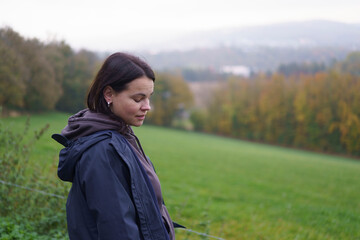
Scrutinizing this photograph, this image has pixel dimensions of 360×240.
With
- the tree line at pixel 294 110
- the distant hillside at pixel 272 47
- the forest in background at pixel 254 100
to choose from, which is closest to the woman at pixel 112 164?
the distant hillside at pixel 272 47

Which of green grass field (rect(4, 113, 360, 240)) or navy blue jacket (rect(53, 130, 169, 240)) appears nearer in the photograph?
navy blue jacket (rect(53, 130, 169, 240))

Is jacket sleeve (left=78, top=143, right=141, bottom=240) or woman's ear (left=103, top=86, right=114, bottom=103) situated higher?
woman's ear (left=103, top=86, right=114, bottom=103)

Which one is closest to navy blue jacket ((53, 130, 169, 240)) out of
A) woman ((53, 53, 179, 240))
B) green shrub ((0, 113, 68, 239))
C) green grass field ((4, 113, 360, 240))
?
woman ((53, 53, 179, 240))

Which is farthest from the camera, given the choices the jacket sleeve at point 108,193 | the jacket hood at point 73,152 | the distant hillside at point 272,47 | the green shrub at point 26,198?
the distant hillside at point 272,47

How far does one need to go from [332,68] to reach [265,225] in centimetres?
4686

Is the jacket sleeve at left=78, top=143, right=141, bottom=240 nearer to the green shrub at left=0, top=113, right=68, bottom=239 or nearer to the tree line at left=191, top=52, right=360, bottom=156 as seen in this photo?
the green shrub at left=0, top=113, right=68, bottom=239

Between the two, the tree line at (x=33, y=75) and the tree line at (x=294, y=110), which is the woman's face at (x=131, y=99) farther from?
the tree line at (x=294, y=110)

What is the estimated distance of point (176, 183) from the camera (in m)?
12.1

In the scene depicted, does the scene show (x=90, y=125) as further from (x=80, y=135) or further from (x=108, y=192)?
(x=108, y=192)

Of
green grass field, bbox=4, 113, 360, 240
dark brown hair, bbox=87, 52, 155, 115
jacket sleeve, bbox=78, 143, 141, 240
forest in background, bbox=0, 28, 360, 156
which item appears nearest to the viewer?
jacket sleeve, bbox=78, 143, 141, 240

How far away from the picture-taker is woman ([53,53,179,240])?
5.32 feet

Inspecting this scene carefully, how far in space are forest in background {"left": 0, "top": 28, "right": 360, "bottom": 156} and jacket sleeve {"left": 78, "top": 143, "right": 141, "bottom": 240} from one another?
1246cm

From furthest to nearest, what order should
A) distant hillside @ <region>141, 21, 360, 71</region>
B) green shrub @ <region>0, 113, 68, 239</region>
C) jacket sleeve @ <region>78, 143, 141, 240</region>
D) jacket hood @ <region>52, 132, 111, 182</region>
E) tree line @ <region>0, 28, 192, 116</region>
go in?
distant hillside @ <region>141, 21, 360, 71</region>, tree line @ <region>0, 28, 192, 116</region>, green shrub @ <region>0, 113, 68, 239</region>, jacket hood @ <region>52, 132, 111, 182</region>, jacket sleeve @ <region>78, 143, 141, 240</region>

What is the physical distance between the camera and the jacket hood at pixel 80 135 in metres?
1.71
